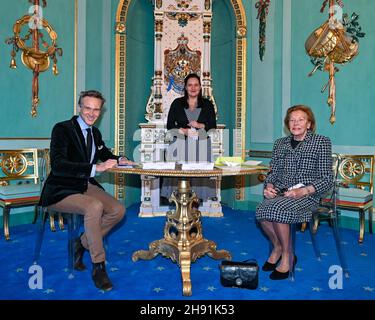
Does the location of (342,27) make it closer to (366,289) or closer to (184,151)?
(184,151)

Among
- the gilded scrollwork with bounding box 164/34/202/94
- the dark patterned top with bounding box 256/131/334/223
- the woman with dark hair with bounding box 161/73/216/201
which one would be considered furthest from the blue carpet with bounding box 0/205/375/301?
the gilded scrollwork with bounding box 164/34/202/94

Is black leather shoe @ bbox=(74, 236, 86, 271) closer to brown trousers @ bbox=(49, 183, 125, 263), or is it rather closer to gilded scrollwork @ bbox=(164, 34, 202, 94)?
brown trousers @ bbox=(49, 183, 125, 263)

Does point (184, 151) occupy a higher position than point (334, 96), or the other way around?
point (334, 96)

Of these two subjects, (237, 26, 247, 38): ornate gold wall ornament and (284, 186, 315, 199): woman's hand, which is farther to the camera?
(237, 26, 247, 38): ornate gold wall ornament

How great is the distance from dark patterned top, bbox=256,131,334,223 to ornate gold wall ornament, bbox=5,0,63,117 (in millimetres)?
3699

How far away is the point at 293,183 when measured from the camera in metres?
3.24

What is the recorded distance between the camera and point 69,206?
119 inches

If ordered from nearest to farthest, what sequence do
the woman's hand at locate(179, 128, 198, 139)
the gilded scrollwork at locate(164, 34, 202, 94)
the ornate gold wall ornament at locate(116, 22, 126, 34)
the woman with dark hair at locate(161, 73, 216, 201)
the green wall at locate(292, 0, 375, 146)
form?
1. the woman's hand at locate(179, 128, 198, 139)
2. the woman with dark hair at locate(161, 73, 216, 201)
3. the green wall at locate(292, 0, 375, 146)
4. the ornate gold wall ornament at locate(116, 22, 126, 34)
5. the gilded scrollwork at locate(164, 34, 202, 94)

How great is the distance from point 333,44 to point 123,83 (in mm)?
3198

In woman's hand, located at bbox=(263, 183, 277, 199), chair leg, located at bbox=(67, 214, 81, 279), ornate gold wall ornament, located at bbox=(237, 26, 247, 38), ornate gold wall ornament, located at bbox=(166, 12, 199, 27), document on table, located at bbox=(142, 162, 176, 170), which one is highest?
ornate gold wall ornament, located at bbox=(166, 12, 199, 27)

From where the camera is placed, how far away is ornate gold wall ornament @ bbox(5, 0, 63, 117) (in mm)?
5051

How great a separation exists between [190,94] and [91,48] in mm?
2564

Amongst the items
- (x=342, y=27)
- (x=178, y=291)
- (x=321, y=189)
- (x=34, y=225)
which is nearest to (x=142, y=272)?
(x=178, y=291)

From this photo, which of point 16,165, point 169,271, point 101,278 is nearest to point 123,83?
point 16,165
